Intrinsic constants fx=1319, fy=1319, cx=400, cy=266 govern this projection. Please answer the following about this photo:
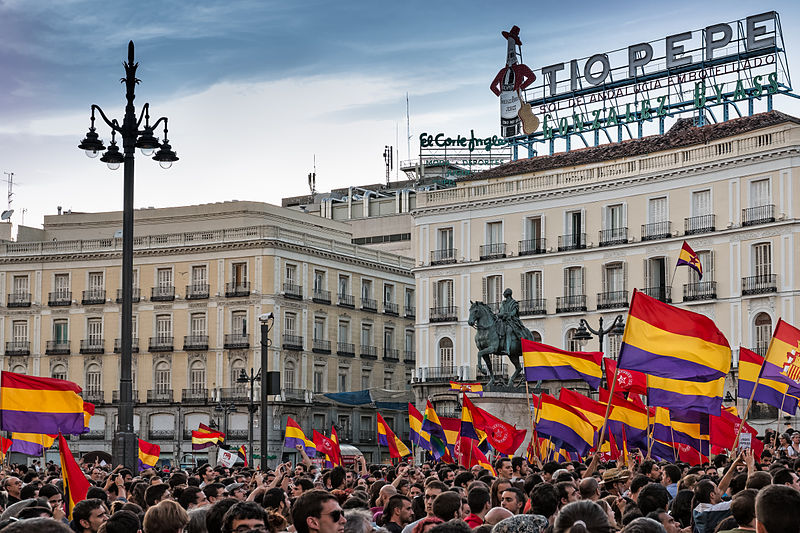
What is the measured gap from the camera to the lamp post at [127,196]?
20125 millimetres

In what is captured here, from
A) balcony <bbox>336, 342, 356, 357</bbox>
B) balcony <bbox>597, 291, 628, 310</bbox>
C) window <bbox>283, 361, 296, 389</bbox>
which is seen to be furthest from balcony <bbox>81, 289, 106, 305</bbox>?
balcony <bbox>597, 291, 628, 310</bbox>

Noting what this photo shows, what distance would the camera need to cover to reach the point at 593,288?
59688 mm

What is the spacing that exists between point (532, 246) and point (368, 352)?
18366mm

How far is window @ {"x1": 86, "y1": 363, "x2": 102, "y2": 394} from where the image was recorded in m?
74.1

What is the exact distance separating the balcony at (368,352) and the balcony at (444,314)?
1275cm

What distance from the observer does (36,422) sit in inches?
786

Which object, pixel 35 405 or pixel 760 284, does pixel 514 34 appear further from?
pixel 35 405

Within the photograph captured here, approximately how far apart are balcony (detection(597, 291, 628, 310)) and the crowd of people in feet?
135

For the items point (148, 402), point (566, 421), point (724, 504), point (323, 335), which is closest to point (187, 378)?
point (148, 402)

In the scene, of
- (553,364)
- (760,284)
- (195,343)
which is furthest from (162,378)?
(553,364)

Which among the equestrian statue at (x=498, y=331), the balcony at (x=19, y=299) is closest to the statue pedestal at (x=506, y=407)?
the equestrian statue at (x=498, y=331)

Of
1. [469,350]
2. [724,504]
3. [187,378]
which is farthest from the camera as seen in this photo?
[187,378]

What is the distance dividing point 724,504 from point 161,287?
6537cm

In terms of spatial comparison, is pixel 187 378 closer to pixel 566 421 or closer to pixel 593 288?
pixel 593 288
